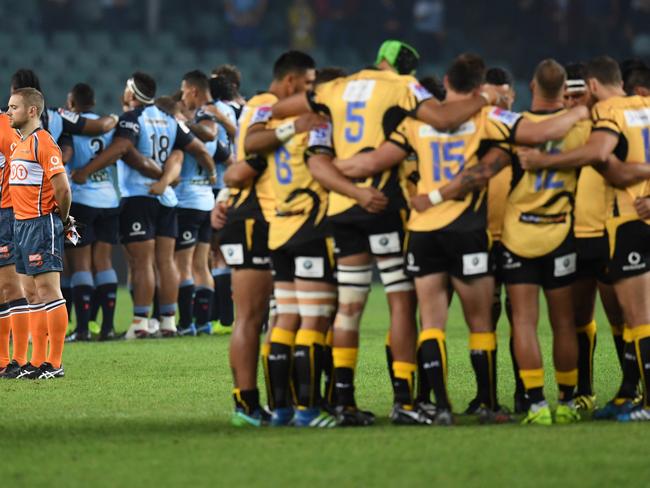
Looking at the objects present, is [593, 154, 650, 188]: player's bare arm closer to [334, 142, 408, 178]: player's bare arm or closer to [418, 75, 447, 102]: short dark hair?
[334, 142, 408, 178]: player's bare arm

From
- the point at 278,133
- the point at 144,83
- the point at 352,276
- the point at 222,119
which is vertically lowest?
the point at 352,276

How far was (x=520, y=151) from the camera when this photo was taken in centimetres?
734

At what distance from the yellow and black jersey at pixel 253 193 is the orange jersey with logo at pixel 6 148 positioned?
9.62 ft

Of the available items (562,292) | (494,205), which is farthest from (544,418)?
(494,205)

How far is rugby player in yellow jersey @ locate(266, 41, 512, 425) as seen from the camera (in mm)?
7312

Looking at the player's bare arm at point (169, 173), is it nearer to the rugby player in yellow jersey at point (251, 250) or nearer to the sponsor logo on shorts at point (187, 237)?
the sponsor logo on shorts at point (187, 237)

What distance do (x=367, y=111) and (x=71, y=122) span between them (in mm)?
5269

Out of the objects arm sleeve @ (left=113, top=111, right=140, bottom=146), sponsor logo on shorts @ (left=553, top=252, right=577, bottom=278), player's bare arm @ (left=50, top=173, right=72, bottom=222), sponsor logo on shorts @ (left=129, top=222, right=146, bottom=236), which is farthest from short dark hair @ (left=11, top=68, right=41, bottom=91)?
sponsor logo on shorts @ (left=553, top=252, right=577, bottom=278)

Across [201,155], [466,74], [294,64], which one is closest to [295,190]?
[294,64]

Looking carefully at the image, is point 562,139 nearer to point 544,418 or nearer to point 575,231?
point 575,231

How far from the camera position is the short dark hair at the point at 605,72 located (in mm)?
7641

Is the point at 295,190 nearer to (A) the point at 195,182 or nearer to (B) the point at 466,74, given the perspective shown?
(B) the point at 466,74

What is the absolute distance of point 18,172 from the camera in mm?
9609

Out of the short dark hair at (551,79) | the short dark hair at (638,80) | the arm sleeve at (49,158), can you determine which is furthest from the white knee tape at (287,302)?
the arm sleeve at (49,158)
